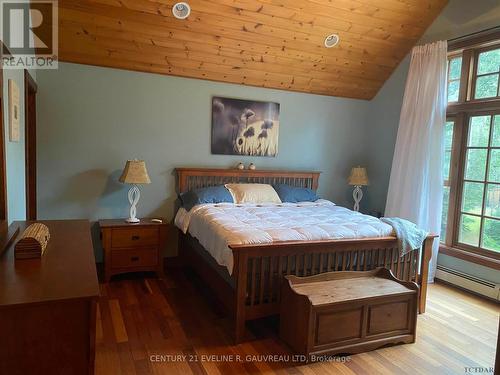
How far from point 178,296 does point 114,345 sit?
918 millimetres

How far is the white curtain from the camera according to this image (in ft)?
12.9

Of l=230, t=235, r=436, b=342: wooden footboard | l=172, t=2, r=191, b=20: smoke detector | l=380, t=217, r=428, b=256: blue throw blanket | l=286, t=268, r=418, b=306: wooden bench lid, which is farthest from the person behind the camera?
l=172, t=2, r=191, b=20: smoke detector

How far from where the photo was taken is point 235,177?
435 centimetres

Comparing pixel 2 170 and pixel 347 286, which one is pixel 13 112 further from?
pixel 347 286

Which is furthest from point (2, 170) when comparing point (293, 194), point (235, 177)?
point (293, 194)

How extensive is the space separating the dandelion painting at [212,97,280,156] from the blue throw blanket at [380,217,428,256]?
2007mm

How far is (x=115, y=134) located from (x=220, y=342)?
2.46m

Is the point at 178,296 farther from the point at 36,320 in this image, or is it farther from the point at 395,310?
the point at 36,320

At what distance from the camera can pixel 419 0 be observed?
3.74m

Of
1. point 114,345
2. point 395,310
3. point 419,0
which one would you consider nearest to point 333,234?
point 395,310

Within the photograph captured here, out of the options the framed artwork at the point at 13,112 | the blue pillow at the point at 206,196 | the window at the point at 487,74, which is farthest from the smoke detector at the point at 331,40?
the framed artwork at the point at 13,112

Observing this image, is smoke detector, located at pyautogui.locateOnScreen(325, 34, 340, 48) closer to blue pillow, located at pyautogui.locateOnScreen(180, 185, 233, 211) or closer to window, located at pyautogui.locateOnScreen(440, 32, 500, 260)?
window, located at pyautogui.locateOnScreen(440, 32, 500, 260)

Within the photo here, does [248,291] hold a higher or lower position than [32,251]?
lower

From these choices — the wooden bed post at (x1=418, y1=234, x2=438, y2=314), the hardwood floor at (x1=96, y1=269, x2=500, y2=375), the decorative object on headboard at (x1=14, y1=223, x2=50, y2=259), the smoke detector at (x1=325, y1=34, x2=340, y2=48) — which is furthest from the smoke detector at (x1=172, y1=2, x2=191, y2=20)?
Result: the wooden bed post at (x1=418, y1=234, x2=438, y2=314)
